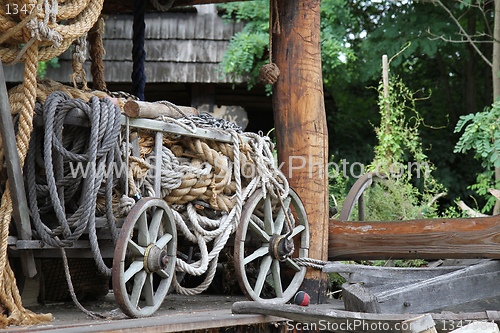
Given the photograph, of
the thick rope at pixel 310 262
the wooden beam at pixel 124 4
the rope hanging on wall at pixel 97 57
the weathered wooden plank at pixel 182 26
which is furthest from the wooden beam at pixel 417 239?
the weathered wooden plank at pixel 182 26

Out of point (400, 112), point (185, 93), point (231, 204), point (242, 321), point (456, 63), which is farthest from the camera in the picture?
point (456, 63)

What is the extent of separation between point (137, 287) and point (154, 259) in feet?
0.49

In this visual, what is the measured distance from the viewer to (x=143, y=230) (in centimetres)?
237

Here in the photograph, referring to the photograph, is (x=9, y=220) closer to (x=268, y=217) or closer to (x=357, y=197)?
(x=268, y=217)

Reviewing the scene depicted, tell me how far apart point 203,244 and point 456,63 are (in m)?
8.61

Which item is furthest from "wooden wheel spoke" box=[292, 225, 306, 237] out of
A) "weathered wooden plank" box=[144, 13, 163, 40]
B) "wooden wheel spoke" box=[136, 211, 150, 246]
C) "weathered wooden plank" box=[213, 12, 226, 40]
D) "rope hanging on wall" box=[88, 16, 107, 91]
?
"weathered wooden plank" box=[144, 13, 163, 40]

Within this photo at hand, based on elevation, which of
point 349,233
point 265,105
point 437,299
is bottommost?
point 437,299

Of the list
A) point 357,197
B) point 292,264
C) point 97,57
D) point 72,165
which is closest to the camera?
point 72,165

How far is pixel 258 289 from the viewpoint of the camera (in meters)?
2.97

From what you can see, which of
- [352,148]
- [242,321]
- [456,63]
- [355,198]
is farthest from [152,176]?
[456,63]

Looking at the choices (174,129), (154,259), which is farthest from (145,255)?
(174,129)

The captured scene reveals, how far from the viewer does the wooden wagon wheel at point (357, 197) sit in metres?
4.29

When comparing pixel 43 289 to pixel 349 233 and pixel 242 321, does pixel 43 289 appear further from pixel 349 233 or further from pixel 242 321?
pixel 349 233

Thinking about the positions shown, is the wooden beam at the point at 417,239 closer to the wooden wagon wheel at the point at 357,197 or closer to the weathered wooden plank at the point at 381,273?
the weathered wooden plank at the point at 381,273
